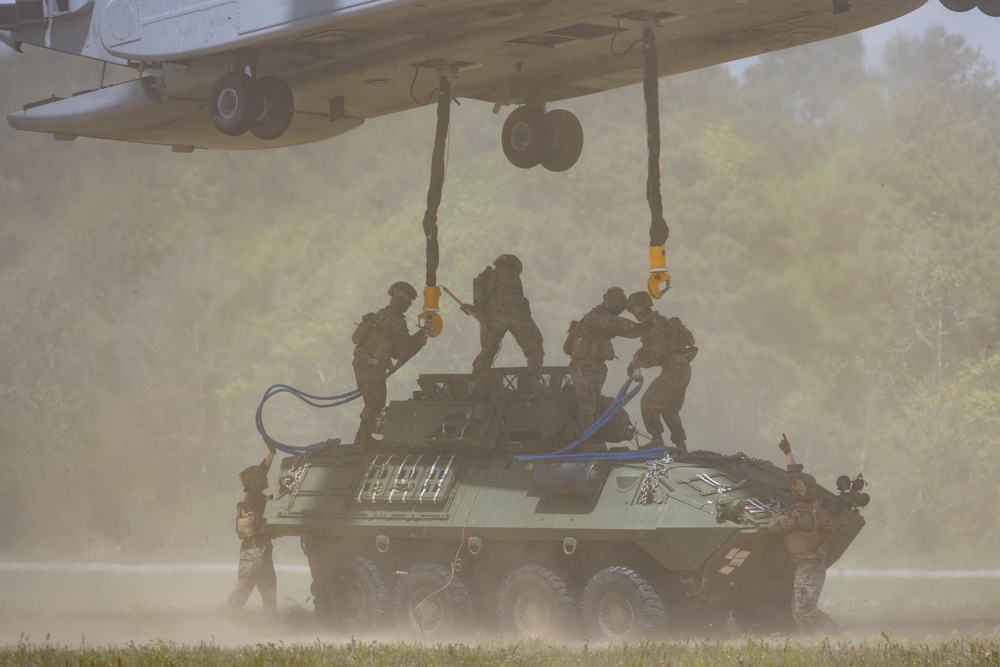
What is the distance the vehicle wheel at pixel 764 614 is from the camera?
55.1ft

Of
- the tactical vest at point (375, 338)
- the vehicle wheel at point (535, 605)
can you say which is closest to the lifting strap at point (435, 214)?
the tactical vest at point (375, 338)

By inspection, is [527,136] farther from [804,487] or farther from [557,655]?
[557,655]

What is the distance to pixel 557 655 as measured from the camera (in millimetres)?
14117

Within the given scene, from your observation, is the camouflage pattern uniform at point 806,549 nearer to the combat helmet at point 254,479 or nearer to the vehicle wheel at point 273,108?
the combat helmet at point 254,479

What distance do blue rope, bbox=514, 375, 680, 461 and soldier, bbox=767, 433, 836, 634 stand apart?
143 cm

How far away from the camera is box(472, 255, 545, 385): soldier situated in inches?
742

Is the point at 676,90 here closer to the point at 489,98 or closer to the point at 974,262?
the point at 974,262

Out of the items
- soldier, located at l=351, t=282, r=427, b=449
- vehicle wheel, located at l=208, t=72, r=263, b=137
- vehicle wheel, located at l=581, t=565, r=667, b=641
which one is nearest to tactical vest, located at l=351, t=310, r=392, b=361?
soldier, located at l=351, t=282, r=427, b=449

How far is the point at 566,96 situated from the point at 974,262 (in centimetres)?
1917

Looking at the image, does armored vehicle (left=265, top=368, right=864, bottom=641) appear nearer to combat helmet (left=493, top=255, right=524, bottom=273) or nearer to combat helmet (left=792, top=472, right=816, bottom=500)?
combat helmet (left=792, top=472, right=816, bottom=500)

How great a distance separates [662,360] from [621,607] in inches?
120

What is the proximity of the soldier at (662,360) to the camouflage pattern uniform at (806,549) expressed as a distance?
7.00 ft

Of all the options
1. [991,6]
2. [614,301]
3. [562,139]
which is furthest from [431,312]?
[991,6]

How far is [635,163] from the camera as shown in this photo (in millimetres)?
43969
